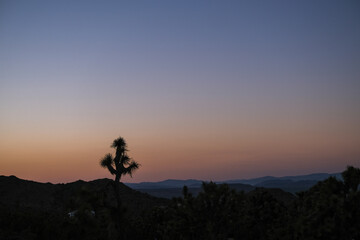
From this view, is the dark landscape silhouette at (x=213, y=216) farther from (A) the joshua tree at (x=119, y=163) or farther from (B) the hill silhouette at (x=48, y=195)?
(B) the hill silhouette at (x=48, y=195)

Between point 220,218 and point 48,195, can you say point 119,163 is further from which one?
point 48,195

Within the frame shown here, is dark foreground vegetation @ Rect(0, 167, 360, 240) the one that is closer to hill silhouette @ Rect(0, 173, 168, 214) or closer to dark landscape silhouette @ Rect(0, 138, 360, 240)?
dark landscape silhouette @ Rect(0, 138, 360, 240)

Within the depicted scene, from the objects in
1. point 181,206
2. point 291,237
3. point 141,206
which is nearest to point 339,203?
point 291,237

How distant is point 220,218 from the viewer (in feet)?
52.3

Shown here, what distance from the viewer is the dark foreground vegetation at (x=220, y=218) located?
43.3 feet

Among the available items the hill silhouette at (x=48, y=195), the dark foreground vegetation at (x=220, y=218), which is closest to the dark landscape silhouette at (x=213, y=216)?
the dark foreground vegetation at (x=220, y=218)

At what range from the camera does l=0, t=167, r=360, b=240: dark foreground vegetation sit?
1319 cm

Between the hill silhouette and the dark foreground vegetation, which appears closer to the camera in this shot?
the dark foreground vegetation

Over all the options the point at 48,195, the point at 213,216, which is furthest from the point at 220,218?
the point at 48,195

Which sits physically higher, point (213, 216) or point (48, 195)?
point (48, 195)

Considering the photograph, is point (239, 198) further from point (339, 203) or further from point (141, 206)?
point (141, 206)

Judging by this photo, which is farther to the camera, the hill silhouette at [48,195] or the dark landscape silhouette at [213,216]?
the hill silhouette at [48,195]

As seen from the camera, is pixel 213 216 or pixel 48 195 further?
pixel 48 195

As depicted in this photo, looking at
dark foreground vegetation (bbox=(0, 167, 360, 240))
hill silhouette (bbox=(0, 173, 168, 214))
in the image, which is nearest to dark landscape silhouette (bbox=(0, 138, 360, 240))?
dark foreground vegetation (bbox=(0, 167, 360, 240))
